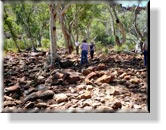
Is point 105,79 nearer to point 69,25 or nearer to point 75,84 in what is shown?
point 75,84

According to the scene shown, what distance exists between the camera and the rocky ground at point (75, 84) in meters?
4.80

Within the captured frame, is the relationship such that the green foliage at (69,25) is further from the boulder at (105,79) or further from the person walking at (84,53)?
the boulder at (105,79)

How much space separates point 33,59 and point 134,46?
1413mm

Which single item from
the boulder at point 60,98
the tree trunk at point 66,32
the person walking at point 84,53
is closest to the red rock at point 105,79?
the person walking at point 84,53

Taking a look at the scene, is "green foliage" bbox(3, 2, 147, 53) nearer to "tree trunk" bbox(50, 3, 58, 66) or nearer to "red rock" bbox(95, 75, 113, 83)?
"tree trunk" bbox(50, 3, 58, 66)

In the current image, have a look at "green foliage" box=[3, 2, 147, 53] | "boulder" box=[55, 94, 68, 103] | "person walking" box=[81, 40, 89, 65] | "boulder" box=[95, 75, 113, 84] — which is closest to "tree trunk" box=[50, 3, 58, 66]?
"green foliage" box=[3, 2, 147, 53]

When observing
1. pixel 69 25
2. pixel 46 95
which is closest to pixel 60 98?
pixel 46 95

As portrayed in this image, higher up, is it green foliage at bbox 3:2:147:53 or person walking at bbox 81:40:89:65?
green foliage at bbox 3:2:147:53

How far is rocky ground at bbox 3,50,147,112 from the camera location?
4.80m

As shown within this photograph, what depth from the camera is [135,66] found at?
5.00 meters

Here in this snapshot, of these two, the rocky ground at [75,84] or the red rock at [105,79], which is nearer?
the rocky ground at [75,84]

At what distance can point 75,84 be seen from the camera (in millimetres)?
4965

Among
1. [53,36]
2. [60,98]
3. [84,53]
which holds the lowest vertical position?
[60,98]
